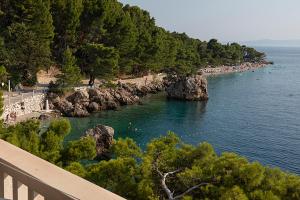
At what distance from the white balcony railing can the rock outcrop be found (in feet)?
104

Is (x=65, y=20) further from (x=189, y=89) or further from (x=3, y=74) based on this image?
(x=189, y=89)

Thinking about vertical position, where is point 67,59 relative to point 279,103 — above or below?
above

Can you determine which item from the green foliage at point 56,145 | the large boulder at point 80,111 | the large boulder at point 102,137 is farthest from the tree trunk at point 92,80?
the green foliage at point 56,145

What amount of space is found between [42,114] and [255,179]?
2526 cm

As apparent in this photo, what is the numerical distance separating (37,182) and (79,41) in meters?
41.7

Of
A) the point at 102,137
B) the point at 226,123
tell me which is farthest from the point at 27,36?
the point at 226,123

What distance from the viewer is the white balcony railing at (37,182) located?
1.51 metres

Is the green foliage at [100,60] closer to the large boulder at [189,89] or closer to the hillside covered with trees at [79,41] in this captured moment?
the hillside covered with trees at [79,41]

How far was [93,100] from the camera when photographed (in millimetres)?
36406

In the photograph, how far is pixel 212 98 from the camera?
160 feet

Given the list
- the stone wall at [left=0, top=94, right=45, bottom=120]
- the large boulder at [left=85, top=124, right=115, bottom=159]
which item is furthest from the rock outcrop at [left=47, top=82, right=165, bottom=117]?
the large boulder at [left=85, top=124, right=115, bottom=159]

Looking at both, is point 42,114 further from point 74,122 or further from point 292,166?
point 292,166

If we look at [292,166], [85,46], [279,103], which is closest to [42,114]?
[85,46]

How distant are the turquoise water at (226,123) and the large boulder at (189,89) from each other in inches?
54.2
